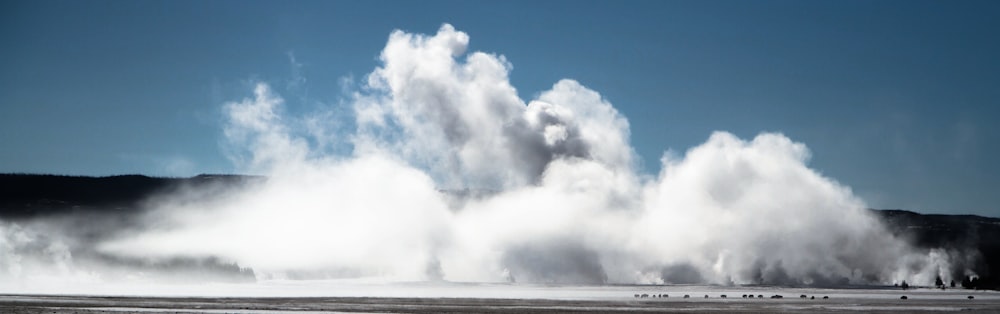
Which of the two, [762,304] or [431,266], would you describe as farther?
[431,266]

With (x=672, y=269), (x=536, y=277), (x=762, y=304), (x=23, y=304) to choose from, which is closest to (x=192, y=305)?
(x=23, y=304)

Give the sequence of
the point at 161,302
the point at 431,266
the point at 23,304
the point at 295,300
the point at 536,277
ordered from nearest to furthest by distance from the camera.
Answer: the point at 23,304 < the point at 161,302 < the point at 295,300 < the point at 536,277 < the point at 431,266

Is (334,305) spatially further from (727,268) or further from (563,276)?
(727,268)

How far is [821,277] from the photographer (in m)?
190

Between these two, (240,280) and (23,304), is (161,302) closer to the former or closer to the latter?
(23,304)

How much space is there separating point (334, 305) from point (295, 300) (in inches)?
407

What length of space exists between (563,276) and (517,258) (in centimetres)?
904

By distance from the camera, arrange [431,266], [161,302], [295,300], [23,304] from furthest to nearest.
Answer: [431,266] → [295,300] → [161,302] → [23,304]

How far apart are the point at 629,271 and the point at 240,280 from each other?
66165 mm

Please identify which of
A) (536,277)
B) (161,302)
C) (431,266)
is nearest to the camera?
(161,302)

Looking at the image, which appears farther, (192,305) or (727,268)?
(727,268)

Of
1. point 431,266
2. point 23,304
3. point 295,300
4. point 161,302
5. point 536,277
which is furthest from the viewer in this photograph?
point 431,266

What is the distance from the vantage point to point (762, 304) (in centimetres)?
9756

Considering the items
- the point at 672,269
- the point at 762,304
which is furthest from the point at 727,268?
the point at 762,304
